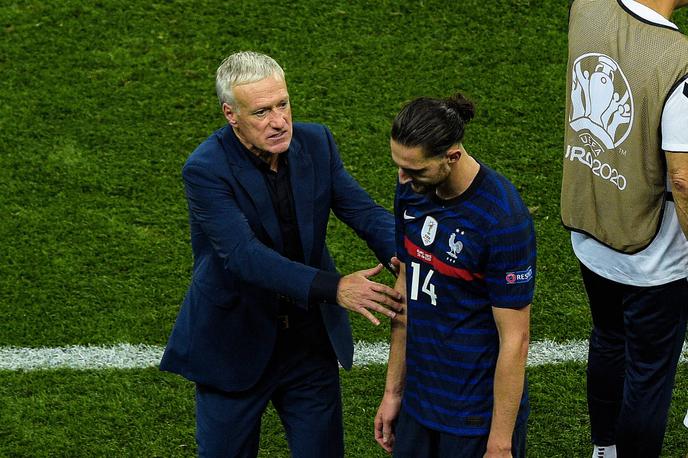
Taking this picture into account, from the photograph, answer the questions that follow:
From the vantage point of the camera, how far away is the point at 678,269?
416 cm

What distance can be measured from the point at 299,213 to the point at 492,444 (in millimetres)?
990

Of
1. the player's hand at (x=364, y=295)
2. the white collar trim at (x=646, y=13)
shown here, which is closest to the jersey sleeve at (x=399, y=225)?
the player's hand at (x=364, y=295)

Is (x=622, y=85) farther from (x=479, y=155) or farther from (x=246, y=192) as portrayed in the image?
(x=479, y=155)

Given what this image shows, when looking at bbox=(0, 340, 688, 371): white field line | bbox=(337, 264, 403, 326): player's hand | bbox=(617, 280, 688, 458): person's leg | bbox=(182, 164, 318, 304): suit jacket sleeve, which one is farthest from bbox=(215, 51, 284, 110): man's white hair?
bbox=(0, 340, 688, 371): white field line

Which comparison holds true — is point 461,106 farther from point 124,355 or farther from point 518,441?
point 124,355

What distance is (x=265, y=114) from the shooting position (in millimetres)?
3854

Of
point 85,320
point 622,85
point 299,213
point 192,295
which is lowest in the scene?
point 85,320

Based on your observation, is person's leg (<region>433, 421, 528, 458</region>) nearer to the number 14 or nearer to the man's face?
the number 14

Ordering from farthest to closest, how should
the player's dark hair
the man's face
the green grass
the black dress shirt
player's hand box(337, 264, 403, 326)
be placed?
the green grass → the black dress shirt → the man's face → player's hand box(337, 264, 403, 326) → the player's dark hair

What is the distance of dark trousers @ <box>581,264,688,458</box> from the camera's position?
166 inches

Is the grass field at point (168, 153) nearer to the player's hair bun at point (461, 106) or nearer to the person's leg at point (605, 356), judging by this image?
the person's leg at point (605, 356)

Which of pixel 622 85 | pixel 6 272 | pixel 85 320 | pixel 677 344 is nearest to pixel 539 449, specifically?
pixel 677 344

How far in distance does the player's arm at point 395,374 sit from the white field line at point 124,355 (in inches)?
67.1

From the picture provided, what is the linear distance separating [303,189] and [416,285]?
0.60 metres
